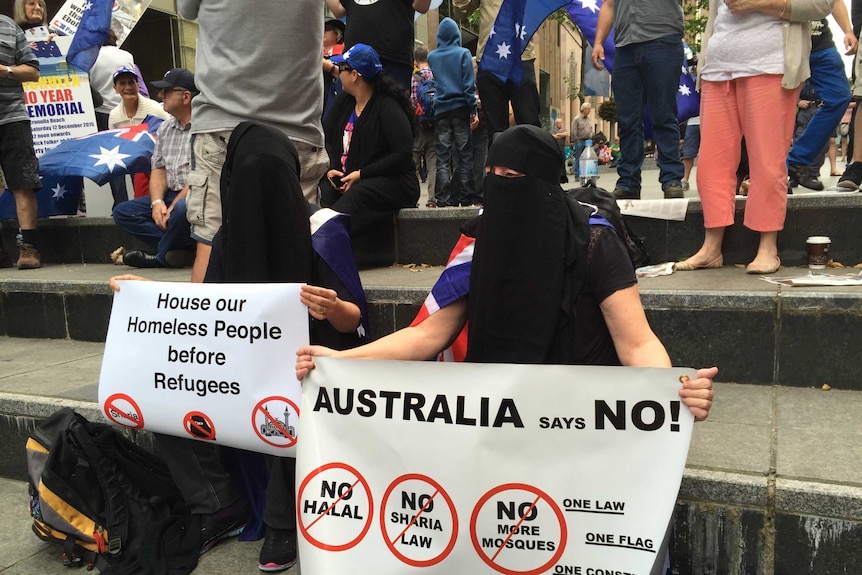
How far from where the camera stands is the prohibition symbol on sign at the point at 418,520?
5.50 feet

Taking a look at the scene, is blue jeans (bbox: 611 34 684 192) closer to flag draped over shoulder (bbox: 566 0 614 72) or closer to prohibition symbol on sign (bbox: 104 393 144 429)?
flag draped over shoulder (bbox: 566 0 614 72)

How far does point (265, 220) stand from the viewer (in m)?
2.35

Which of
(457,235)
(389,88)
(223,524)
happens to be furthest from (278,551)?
(389,88)

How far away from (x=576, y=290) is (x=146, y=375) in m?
1.53

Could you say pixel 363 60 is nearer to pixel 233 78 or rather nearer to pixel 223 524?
pixel 233 78

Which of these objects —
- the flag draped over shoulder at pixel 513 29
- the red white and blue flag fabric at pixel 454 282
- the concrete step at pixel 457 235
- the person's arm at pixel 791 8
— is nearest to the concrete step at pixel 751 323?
the concrete step at pixel 457 235

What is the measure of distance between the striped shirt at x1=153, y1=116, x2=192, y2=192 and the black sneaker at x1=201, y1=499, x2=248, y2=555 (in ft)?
9.08

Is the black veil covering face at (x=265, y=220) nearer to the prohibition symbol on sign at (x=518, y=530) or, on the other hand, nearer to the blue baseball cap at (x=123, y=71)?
the prohibition symbol on sign at (x=518, y=530)

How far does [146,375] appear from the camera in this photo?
2383mm

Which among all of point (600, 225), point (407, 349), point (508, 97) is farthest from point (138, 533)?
point (508, 97)

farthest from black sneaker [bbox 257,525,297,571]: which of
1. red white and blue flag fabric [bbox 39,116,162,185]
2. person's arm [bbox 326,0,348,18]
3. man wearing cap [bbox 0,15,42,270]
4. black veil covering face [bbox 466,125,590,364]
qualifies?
person's arm [bbox 326,0,348,18]

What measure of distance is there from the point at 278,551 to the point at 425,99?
5.30 m

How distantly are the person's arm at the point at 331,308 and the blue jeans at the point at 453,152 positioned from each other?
381 centimetres

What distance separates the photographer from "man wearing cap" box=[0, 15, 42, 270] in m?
4.70
